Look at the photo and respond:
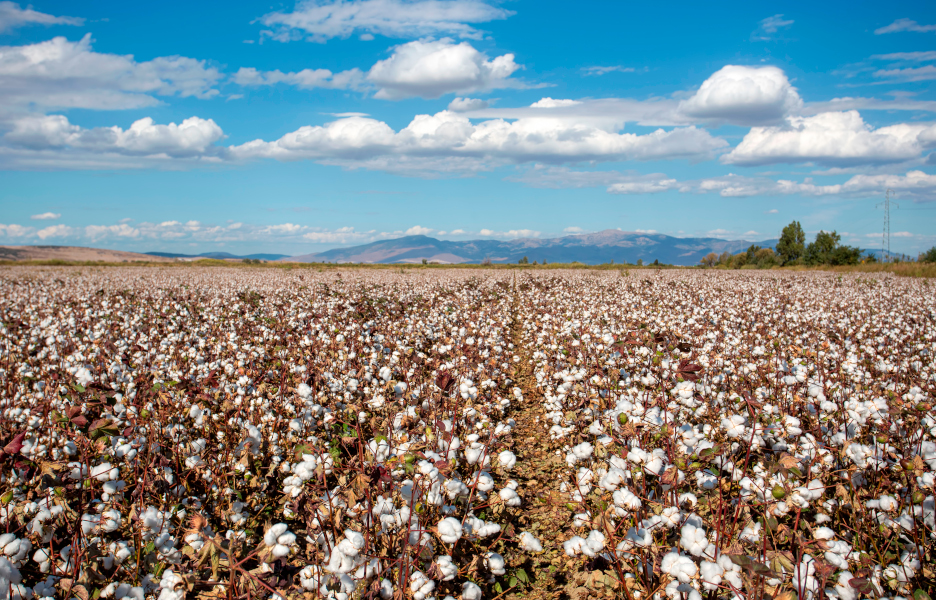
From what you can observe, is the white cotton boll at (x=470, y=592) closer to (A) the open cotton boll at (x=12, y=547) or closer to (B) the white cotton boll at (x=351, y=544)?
(B) the white cotton boll at (x=351, y=544)

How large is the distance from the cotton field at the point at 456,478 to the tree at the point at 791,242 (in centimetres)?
12160

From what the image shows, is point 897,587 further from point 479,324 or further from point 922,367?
point 479,324

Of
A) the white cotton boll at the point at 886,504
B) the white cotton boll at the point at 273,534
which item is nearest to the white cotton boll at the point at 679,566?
the white cotton boll at the point at 886,504

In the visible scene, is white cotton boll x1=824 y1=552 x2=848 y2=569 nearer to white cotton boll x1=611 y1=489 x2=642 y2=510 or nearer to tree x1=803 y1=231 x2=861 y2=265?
white cotton boll x1=611 y1=489 x2=642 y2=510

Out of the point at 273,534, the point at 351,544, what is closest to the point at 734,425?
the point at 351,544

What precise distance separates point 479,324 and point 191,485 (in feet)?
22.7

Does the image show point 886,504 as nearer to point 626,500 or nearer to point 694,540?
point 694,540

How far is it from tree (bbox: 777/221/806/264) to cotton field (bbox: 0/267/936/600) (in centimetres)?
12160

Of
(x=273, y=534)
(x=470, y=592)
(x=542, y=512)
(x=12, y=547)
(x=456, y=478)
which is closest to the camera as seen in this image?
(x=12, y=547)

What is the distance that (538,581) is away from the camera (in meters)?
3.36

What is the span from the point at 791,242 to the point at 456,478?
135620mm

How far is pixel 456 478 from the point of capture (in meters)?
3.84

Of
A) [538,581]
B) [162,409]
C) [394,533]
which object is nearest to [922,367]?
[538,581]

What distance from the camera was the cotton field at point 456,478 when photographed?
2.50 m
